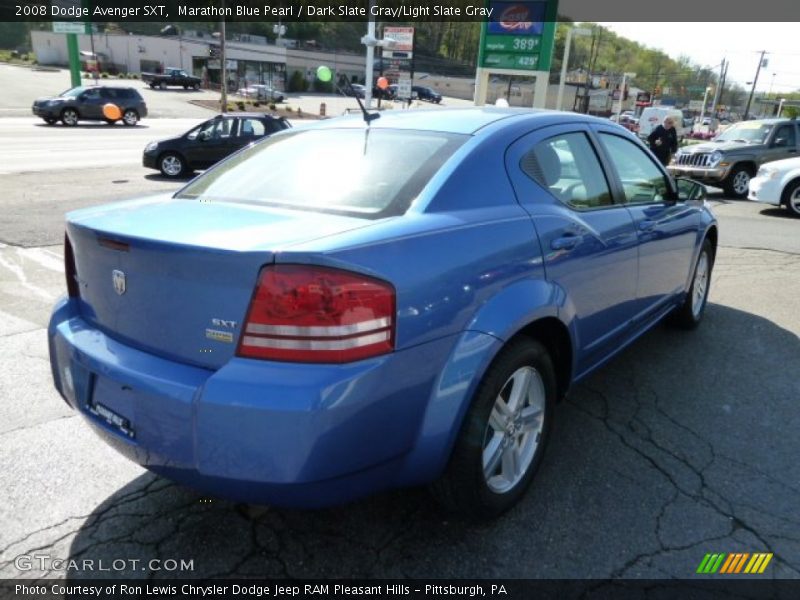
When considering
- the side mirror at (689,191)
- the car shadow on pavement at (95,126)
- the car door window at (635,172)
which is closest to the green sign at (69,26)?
the car shadow on pavement at (95,126)

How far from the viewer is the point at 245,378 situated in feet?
6.28

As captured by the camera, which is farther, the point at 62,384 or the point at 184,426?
the point at 62,384

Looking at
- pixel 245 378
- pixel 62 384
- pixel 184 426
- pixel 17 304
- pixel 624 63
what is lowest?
pixel 17 304

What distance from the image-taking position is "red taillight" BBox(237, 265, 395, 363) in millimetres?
1920

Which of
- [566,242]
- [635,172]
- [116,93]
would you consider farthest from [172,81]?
[566,242]

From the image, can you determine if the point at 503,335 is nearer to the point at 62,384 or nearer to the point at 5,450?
the point at 62,384

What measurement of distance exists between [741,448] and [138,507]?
3.02 meters

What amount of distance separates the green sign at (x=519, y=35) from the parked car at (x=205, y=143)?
1237 centimetres

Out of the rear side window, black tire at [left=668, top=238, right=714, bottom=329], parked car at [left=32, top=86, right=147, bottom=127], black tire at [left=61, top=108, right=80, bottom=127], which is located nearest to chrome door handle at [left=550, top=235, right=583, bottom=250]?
black tire at [left=668, top=238, right=714, bottom=329]

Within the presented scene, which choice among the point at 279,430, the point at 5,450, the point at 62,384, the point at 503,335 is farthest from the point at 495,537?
the point at 5,450

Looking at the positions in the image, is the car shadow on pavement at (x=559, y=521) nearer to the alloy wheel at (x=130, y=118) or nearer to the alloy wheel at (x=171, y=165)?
the alloy wheel at (x=171, y=165)

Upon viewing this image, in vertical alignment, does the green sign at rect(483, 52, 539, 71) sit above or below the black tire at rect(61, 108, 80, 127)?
above

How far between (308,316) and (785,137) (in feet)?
54.4

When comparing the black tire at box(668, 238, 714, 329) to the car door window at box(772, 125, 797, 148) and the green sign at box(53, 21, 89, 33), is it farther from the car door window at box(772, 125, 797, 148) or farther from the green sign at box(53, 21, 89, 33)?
the green sign at box(53, 21, 89, 33)
